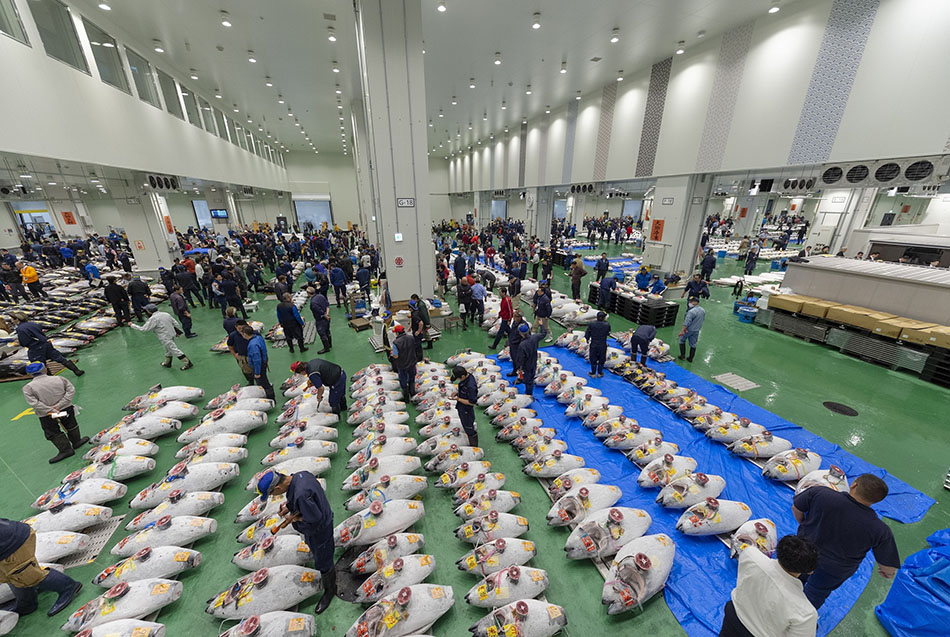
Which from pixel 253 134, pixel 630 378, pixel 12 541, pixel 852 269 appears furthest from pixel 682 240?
pixel 253 134

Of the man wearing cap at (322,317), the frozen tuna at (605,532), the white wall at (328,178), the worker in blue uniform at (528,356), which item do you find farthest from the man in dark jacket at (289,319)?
the white wall at (328,178)

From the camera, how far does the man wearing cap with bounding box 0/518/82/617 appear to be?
320 cm

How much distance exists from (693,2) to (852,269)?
8961mm

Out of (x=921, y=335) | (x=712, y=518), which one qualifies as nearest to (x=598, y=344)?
(x=712, y=518)

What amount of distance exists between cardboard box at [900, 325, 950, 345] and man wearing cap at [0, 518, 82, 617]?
14877 millimetres

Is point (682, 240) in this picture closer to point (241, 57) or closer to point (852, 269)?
point (852, 269)

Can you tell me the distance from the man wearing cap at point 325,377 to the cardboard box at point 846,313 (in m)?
12.4

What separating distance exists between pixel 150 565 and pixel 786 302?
14755 mm

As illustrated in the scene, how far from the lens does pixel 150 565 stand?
12.2 feet

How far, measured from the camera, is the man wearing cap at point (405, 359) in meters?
6.55

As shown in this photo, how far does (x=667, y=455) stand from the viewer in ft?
16.5

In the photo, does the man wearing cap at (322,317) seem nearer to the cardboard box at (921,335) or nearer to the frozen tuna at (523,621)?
the frozen tuna at (523,621)

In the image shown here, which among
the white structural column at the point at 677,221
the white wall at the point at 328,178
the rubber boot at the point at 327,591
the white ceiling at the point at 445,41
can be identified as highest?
the white ceiling at the point at 445,41

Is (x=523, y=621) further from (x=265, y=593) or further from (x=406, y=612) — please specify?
(x=265, y=593)
